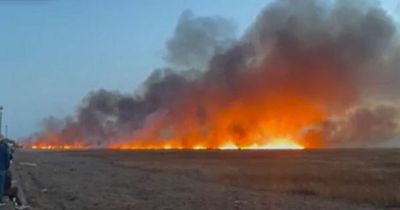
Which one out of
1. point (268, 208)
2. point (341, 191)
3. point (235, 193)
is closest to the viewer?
point (268, 208)

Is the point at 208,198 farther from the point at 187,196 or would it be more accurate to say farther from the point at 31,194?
the point at 31,194

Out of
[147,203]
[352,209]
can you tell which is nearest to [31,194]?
[147,203]

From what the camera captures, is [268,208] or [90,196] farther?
[90,196]

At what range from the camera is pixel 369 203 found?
3005cm

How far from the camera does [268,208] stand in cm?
2573

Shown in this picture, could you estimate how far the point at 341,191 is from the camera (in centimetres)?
3641

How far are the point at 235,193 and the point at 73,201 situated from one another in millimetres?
9237

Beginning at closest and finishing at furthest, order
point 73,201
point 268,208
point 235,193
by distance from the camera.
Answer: point 268,208 < point 73,201 < point 235,193

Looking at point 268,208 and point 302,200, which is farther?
point 302,200

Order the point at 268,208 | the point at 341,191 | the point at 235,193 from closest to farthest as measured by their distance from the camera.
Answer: the point at 268,208 → the point at 235,193 → the point at 341,191

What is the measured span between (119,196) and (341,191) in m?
12.9

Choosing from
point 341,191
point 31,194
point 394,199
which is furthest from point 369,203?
point 31,194

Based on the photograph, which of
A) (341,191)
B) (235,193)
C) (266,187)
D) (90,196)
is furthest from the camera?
(266,187)

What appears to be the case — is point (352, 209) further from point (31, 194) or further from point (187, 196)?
point (31, 194)
